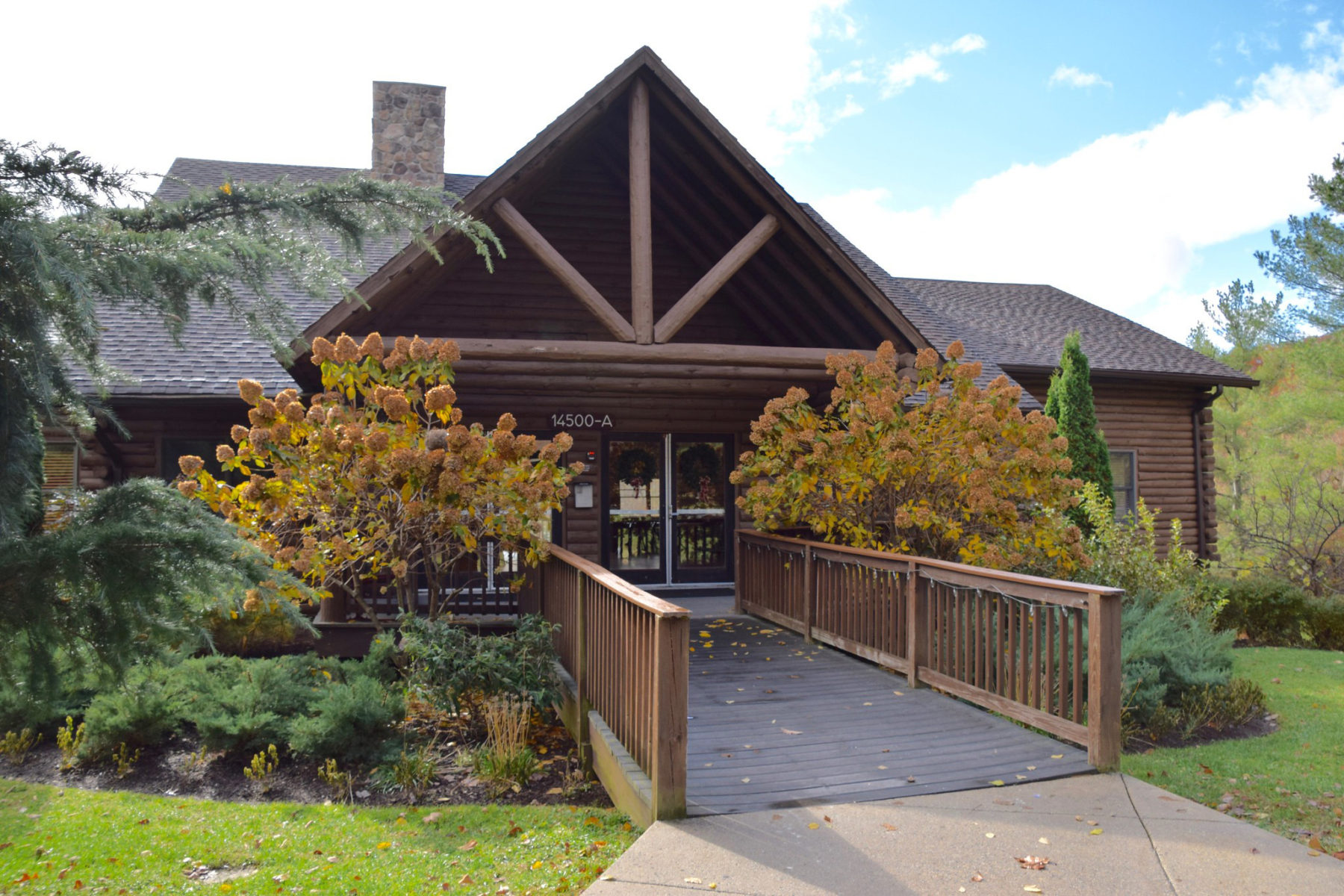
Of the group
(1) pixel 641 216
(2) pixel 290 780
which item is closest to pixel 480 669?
(2) pixel 290 780

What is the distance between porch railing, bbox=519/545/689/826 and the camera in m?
4.28

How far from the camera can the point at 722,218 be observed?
1020cm

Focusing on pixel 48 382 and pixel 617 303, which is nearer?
pixel 48 382

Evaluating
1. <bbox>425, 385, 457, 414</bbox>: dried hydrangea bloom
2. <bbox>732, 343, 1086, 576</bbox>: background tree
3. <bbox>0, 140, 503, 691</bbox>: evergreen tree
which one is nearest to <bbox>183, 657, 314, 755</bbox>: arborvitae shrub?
<bbox>425, 385, 457, 414</bbox>: dried hydrangea bloom

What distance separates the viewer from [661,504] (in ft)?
39.6

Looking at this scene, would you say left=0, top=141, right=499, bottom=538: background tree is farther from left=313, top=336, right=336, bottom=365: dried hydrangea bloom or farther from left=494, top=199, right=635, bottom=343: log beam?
left=494, top=199, right=635, bottom=343: log beam

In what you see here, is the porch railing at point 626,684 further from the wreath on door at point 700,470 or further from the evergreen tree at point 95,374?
the wreath on door at point 700,470

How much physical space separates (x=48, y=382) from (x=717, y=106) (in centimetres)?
710

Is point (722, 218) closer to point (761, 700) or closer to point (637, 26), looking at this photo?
point (637, 26)

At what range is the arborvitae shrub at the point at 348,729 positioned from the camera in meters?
5.81

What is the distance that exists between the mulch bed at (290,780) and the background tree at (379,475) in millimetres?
1350

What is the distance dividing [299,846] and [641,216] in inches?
225

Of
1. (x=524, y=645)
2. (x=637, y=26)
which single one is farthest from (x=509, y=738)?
(x=637, y=26)

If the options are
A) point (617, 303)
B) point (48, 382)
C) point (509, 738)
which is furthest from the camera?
point (617, 303)
